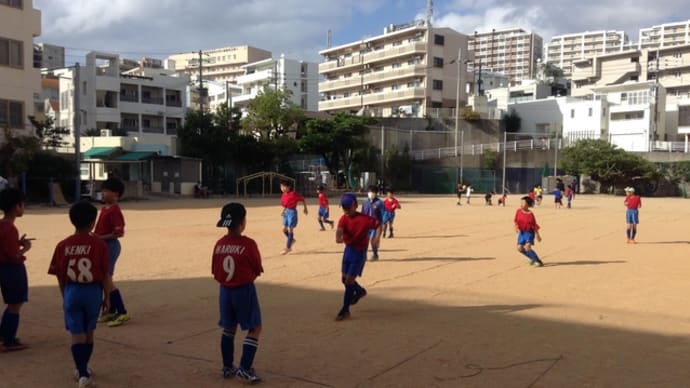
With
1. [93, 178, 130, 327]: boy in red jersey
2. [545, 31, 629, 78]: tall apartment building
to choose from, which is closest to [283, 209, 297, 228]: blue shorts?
[93, 178, 130, 327]: boy in red jersey

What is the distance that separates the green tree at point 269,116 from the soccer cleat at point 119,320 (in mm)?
40318

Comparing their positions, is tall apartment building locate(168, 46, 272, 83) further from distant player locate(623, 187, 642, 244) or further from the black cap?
the black cap

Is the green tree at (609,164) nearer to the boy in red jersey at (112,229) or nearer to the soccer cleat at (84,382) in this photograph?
the boy in red jersey at (112,229)

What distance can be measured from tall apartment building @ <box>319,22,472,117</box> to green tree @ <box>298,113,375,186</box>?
18.3m

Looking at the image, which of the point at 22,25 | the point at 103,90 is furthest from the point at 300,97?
the point at 22,25

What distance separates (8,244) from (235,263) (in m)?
2.38

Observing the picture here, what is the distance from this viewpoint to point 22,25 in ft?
106

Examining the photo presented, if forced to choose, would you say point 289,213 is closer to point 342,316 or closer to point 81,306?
point 342,316

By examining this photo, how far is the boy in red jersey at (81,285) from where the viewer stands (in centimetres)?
471

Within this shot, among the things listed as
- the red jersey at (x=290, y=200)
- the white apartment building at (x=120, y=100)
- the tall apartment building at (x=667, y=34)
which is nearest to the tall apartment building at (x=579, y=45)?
the tall apartment building at (x=667, y=34)

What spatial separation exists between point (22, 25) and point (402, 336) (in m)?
33.3

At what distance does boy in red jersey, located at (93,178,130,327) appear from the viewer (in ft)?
22.4

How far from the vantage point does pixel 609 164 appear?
5322cm

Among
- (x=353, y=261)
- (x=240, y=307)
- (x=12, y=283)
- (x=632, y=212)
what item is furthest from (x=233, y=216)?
(x=632, y=212)
